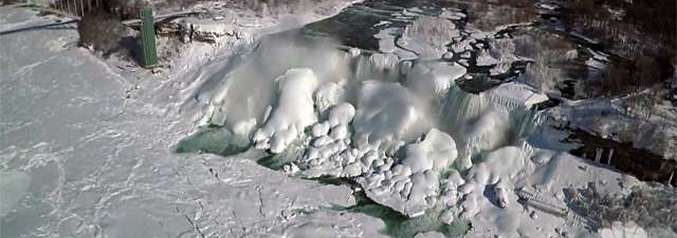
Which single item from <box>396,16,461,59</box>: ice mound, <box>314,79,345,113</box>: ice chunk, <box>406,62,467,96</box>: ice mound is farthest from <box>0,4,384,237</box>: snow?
<box>396,16,461,59</box>: ice mound

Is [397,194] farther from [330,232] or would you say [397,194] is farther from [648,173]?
[648,173]

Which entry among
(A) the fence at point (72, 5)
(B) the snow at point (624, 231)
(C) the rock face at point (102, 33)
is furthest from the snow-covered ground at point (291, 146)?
(A) the fence at point (72, 5)

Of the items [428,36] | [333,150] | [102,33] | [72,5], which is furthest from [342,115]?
[72,5]

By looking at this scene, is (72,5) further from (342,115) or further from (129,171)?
(342,115)

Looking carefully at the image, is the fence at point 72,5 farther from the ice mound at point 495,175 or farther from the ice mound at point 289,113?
the ice mound at point 495,175

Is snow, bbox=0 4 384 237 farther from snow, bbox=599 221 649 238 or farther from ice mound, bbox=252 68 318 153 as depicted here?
snow, bbox=599 221 649 238

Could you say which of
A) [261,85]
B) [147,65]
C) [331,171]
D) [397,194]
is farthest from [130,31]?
[397,194]
